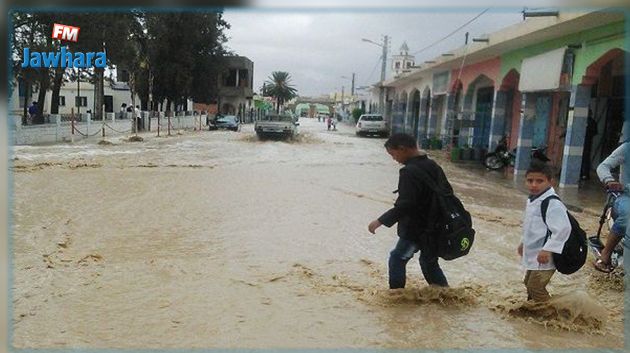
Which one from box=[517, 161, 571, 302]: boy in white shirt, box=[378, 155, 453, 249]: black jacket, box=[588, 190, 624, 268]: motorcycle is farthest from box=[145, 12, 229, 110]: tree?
box=[517, 161, 571, 302]: boy in white shirt

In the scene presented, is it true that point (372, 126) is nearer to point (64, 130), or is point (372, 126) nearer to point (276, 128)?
point (276, 128)

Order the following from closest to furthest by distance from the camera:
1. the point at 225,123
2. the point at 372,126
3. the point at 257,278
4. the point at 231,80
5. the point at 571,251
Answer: the point at 571,251, the point at 257,278, the point at 372,126, the point at 225,123, the point at 231,80

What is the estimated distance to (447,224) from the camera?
14.0ft

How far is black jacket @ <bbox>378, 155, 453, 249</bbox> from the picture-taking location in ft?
14.0

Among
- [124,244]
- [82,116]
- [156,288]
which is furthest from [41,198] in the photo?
[82,116]

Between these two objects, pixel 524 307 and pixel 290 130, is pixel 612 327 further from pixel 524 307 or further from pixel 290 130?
pixel 290 130

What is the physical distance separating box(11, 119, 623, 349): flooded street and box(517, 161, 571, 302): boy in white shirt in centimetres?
37

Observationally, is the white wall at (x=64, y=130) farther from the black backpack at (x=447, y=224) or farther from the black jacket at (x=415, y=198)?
the black backpack at (x=447, y=224)

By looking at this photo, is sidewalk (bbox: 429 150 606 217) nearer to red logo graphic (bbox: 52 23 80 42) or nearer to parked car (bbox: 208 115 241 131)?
red logo graphic (bbox: 52 23 80 42)

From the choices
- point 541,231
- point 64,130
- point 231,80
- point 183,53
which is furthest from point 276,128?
point 541,231

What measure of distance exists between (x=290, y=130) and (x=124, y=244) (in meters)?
21.0

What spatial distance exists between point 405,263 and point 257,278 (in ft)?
5.87

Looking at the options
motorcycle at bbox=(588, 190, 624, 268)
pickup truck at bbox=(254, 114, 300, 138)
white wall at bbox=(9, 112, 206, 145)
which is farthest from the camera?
pickup truck at bbox=(254, 114, 300, 138)

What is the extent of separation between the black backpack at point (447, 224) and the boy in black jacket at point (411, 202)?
5 centimetres
